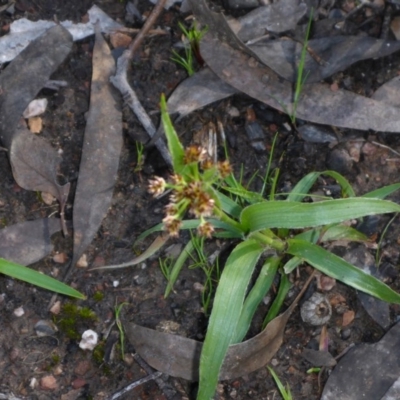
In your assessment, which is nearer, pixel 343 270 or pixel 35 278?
pixel 343 270

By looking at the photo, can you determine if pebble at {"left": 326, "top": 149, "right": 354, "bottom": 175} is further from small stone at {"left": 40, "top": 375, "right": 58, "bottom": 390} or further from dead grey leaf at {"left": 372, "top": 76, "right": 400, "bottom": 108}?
small stone at {"left": 40, "top": 375, "right": 58, "bottom": 390}

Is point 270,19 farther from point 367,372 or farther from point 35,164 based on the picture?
point 367,372

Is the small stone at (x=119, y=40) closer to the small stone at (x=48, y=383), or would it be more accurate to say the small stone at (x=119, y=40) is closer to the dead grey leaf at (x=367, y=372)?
the small stone at (x=48, y=383)

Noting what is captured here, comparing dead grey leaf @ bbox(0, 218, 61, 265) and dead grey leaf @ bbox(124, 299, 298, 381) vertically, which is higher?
dead grey leaf @ bbox(0, 218, 61, 265)

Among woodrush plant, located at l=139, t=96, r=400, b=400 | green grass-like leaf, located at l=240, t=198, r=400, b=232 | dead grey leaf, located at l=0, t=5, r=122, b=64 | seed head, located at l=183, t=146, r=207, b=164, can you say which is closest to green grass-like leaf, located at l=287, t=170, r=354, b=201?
woodrush plant, located at l=139, t=96, r=400, b=400

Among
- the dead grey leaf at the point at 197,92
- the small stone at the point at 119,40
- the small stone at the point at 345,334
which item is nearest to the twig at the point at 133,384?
the small stone at the point at 345,334

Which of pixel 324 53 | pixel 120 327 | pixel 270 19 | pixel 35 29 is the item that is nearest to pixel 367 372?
pixel 120 327

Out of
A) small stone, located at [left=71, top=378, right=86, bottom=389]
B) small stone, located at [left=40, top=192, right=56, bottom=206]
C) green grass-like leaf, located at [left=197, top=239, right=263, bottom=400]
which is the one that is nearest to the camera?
green grass-like leaf, located at [left=197, top=239, right=263, bottom=400]

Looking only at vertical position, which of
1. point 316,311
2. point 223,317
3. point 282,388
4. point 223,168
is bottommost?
point 282,388
